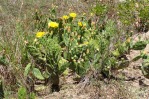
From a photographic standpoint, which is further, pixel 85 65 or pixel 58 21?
pixel 58 21

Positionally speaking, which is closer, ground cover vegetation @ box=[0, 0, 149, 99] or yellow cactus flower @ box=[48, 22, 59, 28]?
ground cover vegetation @ box=[0, 0, 149, 99]

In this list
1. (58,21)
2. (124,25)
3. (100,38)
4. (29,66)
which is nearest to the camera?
(29,66)

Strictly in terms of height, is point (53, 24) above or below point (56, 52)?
above

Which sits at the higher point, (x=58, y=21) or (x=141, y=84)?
(x=58, y=21)

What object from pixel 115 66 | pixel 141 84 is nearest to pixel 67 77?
pixel 115 66

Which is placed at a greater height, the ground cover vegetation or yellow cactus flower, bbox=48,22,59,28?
yellow cactus flower, bbox=48,22,59,28

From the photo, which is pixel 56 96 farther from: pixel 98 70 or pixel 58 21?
pixel 58 21

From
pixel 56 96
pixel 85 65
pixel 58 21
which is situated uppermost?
pixel 58 21

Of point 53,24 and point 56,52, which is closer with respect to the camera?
point 56,52

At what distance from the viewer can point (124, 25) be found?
430cm

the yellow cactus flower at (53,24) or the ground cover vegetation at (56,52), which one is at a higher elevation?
the yellow cactus flower at (53,24)

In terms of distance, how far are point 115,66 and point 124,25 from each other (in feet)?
3.60

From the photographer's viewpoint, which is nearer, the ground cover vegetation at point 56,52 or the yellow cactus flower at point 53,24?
the ground cover vegetation at point 56,52

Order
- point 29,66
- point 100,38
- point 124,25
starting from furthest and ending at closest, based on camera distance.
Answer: point 124,25 → point 100,38 → point 29,66
